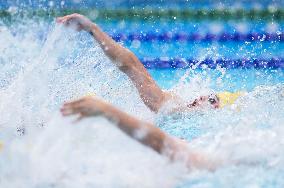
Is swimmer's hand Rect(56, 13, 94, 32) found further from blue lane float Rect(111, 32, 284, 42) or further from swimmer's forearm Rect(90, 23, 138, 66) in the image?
blue lane float Rect(111, 32, 284, 42)

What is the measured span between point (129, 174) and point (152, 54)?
3190 mm

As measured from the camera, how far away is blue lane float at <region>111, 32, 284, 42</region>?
4.50m

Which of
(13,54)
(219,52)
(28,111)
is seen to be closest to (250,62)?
(219,52)

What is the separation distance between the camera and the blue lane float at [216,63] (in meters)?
4.27

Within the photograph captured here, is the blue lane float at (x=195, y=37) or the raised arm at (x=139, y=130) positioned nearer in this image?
the raised arm at (x=139, y=130)

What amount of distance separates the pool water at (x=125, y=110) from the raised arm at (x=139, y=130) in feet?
0.10

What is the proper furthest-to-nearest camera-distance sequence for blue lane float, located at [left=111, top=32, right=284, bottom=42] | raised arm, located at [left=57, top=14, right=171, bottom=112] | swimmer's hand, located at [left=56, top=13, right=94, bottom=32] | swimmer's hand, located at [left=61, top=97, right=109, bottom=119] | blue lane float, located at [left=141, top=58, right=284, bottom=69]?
blue lane float, located at [left=111, top=32, right=284, bottom=42] < blue lane float, located at [left=141, top=58, right=284, bottom=69] < raised arm, located at [left=57, top=14, right=171, bottom=112] < swimmer's hand, located at [left=56, top=13, right=94, bottom=32] < swimmer's hand, located at [left=61, top=97, right=109, bottom=119]

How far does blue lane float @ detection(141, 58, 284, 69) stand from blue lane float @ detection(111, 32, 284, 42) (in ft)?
0.82

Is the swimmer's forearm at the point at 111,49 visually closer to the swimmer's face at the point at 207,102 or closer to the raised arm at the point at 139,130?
the swimmer's face at the point at 207,102

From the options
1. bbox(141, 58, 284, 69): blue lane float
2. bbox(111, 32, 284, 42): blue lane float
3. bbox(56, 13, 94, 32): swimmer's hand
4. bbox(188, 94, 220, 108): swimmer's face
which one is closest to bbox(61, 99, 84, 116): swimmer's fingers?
bbox(56, 13, 94, 32): swimmer's hand

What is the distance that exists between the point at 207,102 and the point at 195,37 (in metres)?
2.25

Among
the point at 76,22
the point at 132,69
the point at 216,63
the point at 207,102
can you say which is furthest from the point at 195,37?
the point at 76,22

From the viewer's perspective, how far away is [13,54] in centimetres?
370

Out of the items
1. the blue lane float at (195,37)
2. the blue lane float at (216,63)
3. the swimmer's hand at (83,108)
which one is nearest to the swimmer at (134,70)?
the swimmer's hand at (83,108)
